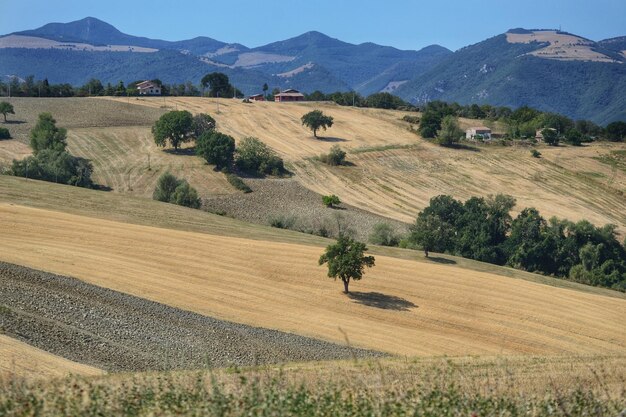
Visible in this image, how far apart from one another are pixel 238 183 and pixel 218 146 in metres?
8.49

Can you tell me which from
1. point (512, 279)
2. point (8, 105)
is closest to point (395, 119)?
point (8, 105)

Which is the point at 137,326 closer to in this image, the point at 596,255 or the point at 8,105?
the point at 596,255

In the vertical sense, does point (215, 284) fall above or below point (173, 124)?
below

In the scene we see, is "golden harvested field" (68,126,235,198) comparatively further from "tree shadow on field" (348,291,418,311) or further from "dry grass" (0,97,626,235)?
"tree shadow on field" (348,291,418,311)

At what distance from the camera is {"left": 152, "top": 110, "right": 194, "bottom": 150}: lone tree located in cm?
10338

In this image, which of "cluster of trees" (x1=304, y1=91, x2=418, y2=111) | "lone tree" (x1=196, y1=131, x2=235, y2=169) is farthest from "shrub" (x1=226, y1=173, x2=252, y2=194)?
"cluster of trees" (x1=304, y1=91, x2=418, y2=111)

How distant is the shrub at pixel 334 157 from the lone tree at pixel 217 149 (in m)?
14.3

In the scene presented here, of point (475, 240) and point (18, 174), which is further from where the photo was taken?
point (18, 174)

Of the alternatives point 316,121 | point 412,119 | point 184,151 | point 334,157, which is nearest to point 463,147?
point 412,119

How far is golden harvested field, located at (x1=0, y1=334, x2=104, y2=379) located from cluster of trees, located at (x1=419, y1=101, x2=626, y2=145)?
10281cm

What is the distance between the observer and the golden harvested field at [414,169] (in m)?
94.3

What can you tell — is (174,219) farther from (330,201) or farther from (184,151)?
(184,151)

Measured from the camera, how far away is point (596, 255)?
72.4 meters

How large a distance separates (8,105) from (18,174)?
116 feet
